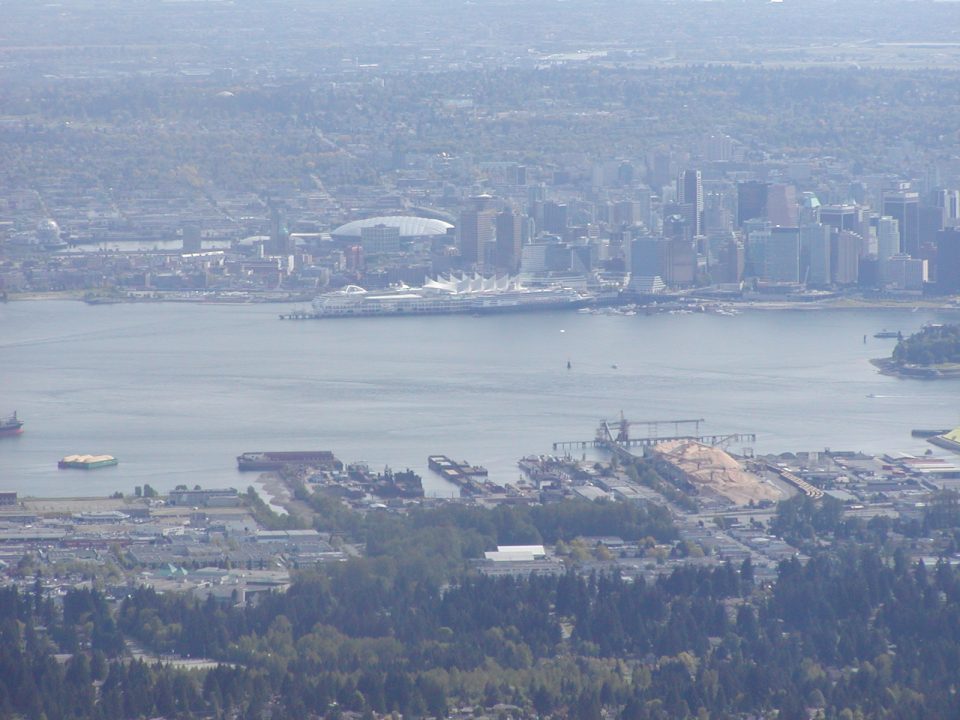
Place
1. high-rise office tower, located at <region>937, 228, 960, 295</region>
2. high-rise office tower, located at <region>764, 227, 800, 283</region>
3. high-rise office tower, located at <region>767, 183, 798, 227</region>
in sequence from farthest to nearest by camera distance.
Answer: high-rise office tower, located at <region>767, 183, 798, 227</region>, high-rise office tower, located at <region>764, 227, 800, 283</region>, high-rise office tower, located at <region>937, 228, 960, 295</region>

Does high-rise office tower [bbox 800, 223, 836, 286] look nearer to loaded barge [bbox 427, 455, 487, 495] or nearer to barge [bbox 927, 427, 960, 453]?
barge [bbox 927, 427, 960, 453]

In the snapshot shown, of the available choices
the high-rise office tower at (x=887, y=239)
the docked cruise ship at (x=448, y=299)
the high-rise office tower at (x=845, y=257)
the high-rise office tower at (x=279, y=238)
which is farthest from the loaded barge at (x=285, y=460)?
the high-rise office tower at (x=279, y=238)

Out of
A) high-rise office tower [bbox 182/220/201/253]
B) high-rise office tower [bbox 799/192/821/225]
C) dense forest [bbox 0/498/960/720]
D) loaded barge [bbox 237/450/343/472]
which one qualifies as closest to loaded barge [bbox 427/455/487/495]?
loaded barge [bbox 237/450/343/472]

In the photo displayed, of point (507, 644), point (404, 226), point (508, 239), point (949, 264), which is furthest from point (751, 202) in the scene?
point (507, 644)

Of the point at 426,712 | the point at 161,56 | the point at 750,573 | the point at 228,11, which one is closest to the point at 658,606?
the point at 750,573

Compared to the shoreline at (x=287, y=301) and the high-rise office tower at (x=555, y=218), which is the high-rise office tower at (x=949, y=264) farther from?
the high-rise office tower at (x=555, y=218)

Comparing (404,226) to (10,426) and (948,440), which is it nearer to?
(10,426)
